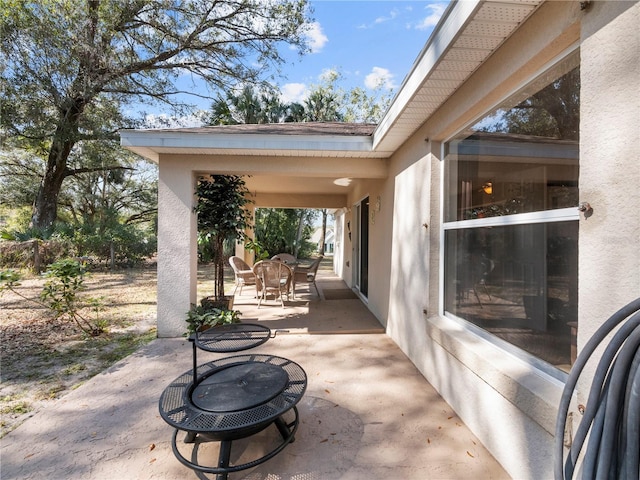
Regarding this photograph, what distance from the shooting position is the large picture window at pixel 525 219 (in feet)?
5.81

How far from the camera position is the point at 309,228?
864 inches

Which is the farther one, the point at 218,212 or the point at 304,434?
the point at 218,212

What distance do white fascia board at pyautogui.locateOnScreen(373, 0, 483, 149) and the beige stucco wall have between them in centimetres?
39


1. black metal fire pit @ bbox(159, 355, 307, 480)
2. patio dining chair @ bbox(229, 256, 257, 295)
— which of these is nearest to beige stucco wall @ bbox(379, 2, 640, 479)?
black metal fire pit @ bbox(159, 355, 307, 480)

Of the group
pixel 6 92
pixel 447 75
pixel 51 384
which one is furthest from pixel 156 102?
pixel 447 75

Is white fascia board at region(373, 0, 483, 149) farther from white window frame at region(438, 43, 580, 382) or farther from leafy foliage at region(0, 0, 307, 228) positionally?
leafy foliage at region(0, 0, 307, 228)

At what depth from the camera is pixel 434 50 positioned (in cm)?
219

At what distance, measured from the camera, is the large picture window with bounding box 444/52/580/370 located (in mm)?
1770

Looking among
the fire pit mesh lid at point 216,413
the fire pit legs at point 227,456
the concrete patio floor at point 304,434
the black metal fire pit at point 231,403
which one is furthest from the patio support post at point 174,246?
the fire pit legs at point 227,456

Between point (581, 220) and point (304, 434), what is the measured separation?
230 centimetres

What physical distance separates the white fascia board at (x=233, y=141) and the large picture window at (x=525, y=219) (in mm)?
1816

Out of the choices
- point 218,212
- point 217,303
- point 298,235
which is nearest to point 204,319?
point 217,303

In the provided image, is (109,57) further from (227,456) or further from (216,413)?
(227,456)

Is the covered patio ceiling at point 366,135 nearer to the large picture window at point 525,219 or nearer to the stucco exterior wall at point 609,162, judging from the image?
the large picture window at point 525,219
